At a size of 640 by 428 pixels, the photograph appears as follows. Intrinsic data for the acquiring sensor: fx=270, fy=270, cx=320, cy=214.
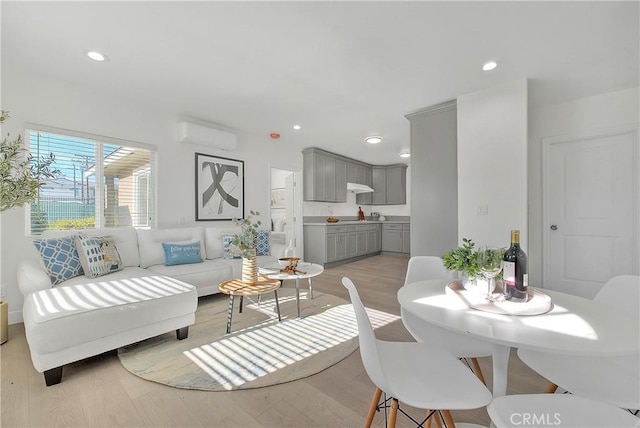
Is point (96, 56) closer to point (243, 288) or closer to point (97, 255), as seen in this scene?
point (97, 255)

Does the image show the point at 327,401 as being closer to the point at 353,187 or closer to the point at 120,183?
the point at 120,183

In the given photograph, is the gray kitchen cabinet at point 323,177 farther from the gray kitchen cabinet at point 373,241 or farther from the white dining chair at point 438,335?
the white dining chair at point 438,335

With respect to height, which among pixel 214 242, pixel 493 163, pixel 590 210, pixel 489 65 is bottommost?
pixel 214 242

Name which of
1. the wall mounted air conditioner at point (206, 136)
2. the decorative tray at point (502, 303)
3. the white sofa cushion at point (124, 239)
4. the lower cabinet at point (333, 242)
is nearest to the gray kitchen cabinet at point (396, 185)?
the lower cabinet at point (333, 242)

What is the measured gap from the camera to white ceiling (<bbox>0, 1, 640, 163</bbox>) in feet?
6.19

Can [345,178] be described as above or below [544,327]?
above

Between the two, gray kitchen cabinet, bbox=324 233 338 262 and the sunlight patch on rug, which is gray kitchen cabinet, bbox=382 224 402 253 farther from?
the sunlight patch on rug

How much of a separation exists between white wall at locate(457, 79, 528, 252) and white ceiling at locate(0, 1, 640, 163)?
22 centimetres

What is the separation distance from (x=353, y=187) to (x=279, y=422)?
217 inches

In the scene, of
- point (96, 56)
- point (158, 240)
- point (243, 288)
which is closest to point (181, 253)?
point (158, 240)

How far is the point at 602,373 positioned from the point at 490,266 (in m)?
0.60

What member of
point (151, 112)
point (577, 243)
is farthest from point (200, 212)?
point (577, 243)

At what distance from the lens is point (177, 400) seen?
62.1 inches

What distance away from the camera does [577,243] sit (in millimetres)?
3383
